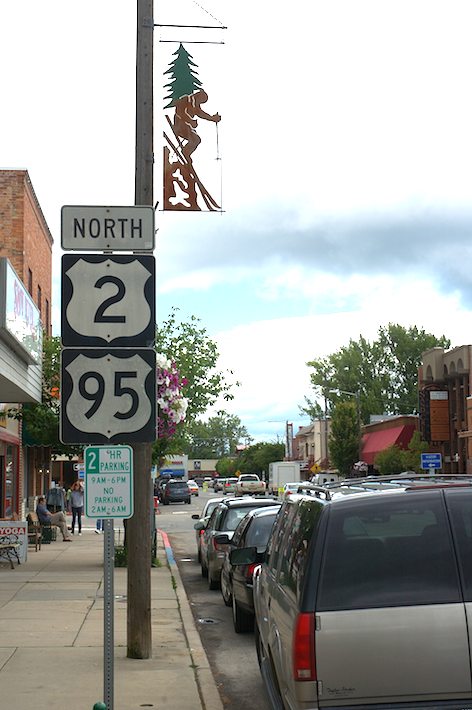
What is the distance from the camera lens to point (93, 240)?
23.0 ft

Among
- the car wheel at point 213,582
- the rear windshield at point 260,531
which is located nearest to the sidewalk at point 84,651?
the car wheel at point 213,582

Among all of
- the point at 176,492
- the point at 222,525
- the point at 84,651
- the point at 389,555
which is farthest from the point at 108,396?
the point at 176,492

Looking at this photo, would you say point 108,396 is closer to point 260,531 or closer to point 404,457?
point 260,531

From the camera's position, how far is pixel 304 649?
15.2ft

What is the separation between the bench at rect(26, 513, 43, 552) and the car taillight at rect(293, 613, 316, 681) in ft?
67.4

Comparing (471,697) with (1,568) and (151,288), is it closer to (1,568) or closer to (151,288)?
(151,288)

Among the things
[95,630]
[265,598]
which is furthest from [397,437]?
[265,598]

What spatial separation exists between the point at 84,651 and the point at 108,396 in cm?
479

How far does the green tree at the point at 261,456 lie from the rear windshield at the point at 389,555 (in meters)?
109

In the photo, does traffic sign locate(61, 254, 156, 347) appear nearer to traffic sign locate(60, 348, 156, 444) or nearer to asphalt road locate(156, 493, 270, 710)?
traffic sign locate(60, 348, 156, 444)

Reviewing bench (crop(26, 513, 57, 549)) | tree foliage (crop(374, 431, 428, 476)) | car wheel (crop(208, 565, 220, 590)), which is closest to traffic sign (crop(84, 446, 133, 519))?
car wheel (crop(208, 565, 220, 590))

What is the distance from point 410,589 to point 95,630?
7595 millimetres

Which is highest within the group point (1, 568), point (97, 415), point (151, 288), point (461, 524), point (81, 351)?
point (151, 288)

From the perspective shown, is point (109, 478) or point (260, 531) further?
point (260, 531)
